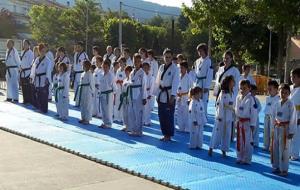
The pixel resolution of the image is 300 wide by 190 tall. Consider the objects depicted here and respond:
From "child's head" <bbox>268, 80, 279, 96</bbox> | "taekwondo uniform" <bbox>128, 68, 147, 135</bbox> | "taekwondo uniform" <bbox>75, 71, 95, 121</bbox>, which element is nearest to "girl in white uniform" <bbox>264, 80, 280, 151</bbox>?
"child's head" <bbox>268, 80, 279, 96</bbox>

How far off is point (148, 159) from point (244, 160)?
163 centimetres

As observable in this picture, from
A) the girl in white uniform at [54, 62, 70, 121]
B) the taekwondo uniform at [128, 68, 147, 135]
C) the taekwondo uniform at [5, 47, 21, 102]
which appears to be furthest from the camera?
the taekwondo uniform at [5, 47, 21, 102]

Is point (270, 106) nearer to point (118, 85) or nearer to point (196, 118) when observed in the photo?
point (196, 118)

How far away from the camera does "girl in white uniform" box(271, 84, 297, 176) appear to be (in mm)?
7590

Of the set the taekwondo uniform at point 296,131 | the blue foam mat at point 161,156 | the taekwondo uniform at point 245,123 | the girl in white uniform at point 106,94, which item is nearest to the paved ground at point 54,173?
the blue foam mat at point 161,156

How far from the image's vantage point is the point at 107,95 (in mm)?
11828

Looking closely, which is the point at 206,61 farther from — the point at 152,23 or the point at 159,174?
the point at 152,23

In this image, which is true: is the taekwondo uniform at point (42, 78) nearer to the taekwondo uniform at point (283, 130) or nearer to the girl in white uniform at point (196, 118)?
the girl in white uniform at point (196, 118)

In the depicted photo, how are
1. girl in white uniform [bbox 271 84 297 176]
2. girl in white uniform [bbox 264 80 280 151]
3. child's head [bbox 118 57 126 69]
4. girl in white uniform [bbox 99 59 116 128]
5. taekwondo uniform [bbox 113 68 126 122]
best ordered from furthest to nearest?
taekwondo uniform [bbox 113 68 126 122]
child's head [bbox 118 57 126 69]
girl in white uniform [bbox 99 59 116 128]
girl in white uniform [bbox 264 80 280 151]
girl in white uniform [bbox 271 84 297 176]

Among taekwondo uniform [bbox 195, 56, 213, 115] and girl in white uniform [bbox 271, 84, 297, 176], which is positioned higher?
taekwondo uniform [bbox 195, 56, 213, 115]

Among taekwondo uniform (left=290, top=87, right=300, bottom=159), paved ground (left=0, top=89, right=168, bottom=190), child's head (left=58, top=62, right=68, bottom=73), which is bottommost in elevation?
paved ground (left=0, top=89, right=168, bottom=190)

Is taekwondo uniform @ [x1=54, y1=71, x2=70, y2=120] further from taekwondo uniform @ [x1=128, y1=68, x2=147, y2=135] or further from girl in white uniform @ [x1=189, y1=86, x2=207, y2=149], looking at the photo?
girl in white uniform @ [x1=189, y1=86, x2=207, y2=149]

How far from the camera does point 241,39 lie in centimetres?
3117

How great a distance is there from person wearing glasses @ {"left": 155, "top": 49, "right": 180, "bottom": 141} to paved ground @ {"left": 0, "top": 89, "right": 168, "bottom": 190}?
238 centimetres
